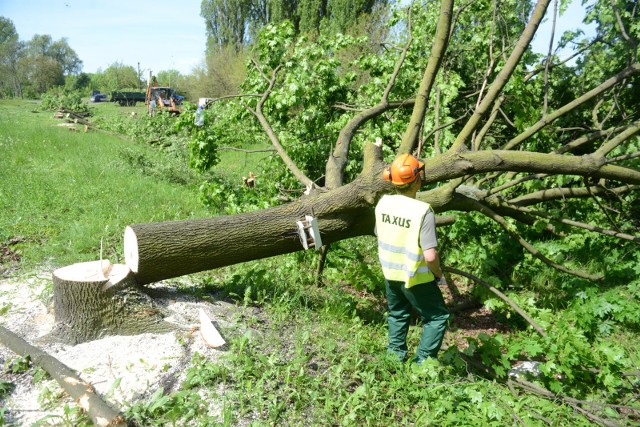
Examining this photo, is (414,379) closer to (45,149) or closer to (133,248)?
(133,248)

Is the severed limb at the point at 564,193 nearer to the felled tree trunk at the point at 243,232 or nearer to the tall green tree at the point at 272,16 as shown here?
the felled tree trunk at the point at 243,232

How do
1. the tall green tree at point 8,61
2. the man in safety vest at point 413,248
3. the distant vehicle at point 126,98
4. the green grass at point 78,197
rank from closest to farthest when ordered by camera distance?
the man in safety vest at point 413,248, the green grass at point 78,197, the distant vehicle at point 126,98, the tall green tree at point 8,61

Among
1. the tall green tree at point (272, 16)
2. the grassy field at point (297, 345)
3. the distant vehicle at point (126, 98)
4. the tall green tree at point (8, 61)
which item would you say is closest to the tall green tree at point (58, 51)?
the tall green tree at point (8, 61)

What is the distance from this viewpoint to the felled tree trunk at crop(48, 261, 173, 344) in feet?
11.0

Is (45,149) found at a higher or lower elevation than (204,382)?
higher

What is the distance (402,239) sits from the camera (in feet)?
11.1

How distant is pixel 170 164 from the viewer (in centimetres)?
974

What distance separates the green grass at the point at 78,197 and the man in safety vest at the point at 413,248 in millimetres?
2819

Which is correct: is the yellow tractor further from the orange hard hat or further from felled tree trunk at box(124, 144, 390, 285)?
the orange hard hat

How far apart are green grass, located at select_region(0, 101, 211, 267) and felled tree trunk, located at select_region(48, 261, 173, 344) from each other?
1337 millimetres

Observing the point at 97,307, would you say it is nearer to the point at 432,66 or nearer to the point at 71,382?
the point at 71,382

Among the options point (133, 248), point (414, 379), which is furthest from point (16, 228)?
point (414, 379)

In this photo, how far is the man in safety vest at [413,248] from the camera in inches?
127

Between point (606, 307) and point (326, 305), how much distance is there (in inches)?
103
